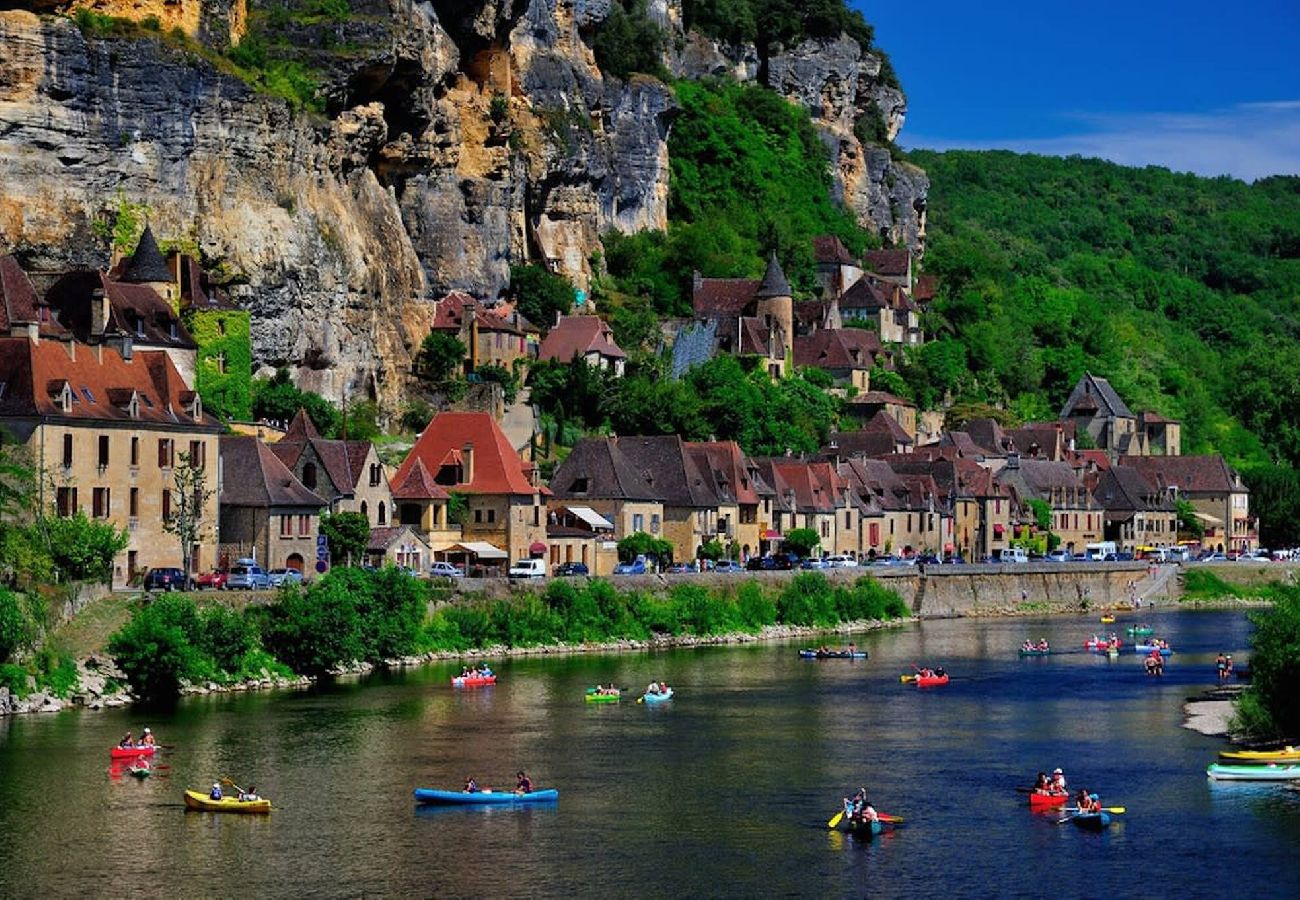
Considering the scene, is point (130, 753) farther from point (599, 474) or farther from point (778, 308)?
point (778, 308)

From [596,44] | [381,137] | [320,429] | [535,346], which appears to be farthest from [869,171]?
[320,429]

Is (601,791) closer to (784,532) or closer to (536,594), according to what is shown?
(536,594)

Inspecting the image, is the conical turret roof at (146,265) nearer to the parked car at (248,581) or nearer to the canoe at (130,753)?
the parked car at (248,581)

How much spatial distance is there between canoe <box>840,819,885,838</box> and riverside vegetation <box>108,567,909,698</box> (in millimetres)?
27448

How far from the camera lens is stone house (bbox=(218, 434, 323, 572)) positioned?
86125 millimetres

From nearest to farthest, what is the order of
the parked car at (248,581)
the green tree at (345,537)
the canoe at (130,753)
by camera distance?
the canoe at (130,753), the parked car at (248,581), the green tree at (345,537)

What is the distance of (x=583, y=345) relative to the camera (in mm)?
127812

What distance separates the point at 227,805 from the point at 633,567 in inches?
2110

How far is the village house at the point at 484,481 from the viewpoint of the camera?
3942 inches

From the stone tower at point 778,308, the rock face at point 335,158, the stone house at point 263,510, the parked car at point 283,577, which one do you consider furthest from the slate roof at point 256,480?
the stone tower at point 778,308

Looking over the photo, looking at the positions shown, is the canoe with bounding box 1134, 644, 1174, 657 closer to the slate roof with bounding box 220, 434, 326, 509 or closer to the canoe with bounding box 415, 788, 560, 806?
the slate roof with bounding box 220, 434, 326, 509

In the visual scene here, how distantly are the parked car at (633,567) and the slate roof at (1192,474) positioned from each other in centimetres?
6553

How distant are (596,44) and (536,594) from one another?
71.7 meters

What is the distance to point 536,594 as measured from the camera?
301 feet
